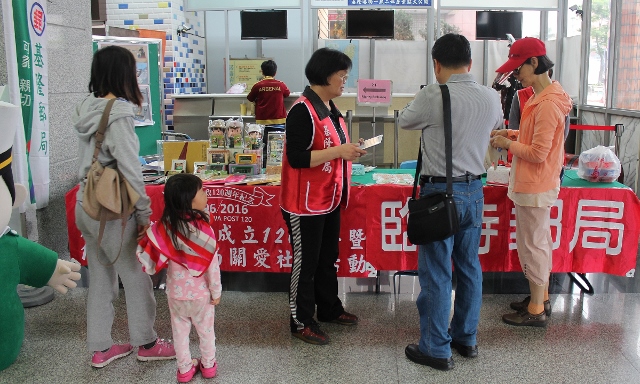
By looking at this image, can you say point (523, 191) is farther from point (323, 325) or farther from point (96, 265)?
point (96, 265)

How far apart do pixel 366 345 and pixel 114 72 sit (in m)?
1.75

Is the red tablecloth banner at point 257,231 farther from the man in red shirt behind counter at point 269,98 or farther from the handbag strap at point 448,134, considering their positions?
the man in red shirt behind counter at point 269,98

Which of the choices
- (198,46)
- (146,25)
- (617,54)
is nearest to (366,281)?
(617,54)

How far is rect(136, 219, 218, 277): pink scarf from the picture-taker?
242cm

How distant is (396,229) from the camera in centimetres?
355

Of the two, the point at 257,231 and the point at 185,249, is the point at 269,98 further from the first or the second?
the point at 185,249

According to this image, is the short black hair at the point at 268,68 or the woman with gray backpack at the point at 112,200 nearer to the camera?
the woman with gray backpack at the point at 112,200

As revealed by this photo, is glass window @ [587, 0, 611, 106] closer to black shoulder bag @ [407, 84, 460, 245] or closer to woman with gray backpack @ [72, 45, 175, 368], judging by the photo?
black shoulder bag @ [407, 84, 460, 245]

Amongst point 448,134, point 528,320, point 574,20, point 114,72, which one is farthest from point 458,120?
point 574,20

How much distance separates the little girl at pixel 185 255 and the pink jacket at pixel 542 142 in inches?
62.1

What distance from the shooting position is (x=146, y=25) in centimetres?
930

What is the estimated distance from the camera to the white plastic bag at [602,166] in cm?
357

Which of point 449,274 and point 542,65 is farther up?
point 542,65

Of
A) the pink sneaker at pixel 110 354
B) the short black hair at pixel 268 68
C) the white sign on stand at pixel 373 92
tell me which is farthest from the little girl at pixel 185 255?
the short black hair at pixel 268 68
